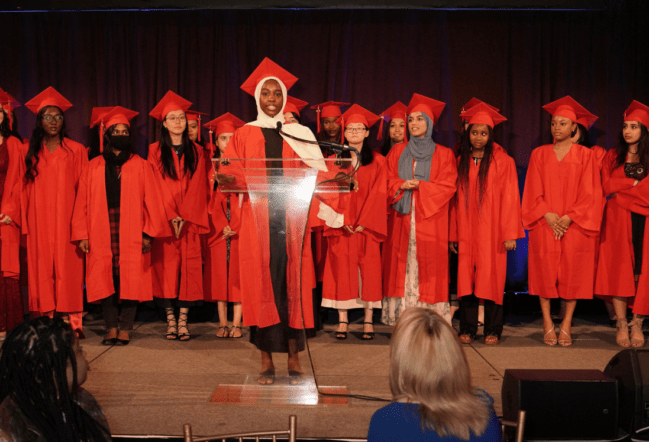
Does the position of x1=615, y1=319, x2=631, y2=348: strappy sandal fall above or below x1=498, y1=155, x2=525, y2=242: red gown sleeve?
below

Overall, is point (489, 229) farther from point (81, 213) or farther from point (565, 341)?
point (81, 213)

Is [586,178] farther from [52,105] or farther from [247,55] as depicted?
[52,105]

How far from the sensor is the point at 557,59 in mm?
6957

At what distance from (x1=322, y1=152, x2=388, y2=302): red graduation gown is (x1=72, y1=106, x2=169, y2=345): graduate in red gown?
1.61m

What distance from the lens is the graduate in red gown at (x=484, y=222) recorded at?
17.7 ft

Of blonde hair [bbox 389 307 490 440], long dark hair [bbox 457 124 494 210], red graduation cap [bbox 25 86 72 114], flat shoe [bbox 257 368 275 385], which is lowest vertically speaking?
flat shoe [bbox 257 368 275 385]

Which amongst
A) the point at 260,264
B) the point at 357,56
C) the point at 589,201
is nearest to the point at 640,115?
the point at 589,201

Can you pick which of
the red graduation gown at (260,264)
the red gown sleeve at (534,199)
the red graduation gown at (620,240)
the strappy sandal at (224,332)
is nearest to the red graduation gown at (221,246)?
the strappy sandal at (224,332)

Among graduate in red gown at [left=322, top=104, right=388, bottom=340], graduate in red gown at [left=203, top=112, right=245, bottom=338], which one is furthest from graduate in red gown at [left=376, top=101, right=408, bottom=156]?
graduate in red gown at [left=203, top=112, right=245, bottom=338]

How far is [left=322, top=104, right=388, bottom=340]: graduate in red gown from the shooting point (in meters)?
5.57

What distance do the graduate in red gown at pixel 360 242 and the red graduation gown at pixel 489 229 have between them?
0.75m

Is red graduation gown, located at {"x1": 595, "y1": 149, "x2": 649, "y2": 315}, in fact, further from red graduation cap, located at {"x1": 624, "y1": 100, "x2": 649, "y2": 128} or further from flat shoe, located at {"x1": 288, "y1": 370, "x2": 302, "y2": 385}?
flat shoe, located at {"x1": 288, "y1": 370, "x2": 302, "y2": 385}

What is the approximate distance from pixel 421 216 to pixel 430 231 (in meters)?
0.16

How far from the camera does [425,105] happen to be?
5582mm
